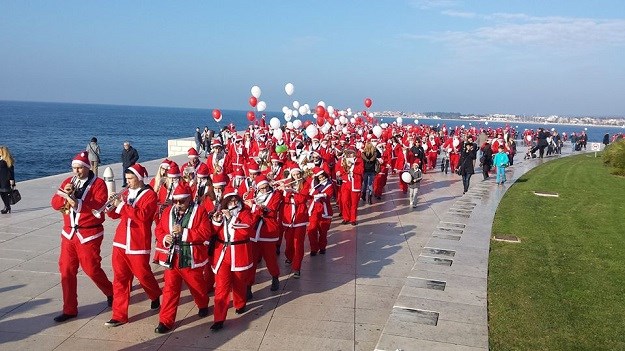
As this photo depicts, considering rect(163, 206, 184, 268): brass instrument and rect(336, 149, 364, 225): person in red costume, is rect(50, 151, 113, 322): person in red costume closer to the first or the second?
rect(163, 206, 184, 268): brass instrument

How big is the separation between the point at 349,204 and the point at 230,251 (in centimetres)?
578

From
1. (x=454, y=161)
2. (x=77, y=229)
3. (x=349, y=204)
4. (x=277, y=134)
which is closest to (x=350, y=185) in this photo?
(x=349, y=204)

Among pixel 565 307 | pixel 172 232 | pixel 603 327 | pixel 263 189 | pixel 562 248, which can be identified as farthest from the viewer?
pixel 562 248

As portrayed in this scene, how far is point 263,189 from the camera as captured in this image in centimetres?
692

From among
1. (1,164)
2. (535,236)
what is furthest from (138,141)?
(535,236)

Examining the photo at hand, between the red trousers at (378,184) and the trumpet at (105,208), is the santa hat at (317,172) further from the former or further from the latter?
the red trousers at (378,184)

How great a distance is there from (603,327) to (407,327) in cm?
230

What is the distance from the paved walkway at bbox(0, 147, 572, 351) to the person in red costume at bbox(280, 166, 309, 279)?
12.8 inches

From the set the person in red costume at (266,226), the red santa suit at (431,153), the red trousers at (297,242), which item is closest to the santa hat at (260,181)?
the person in red costume at (266,226)

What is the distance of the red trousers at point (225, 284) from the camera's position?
567 cm

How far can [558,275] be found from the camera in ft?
25.2

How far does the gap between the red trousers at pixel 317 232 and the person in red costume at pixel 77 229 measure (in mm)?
3634

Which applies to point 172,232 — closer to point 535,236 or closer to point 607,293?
point 607,293

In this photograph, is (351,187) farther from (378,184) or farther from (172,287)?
(172,287)
